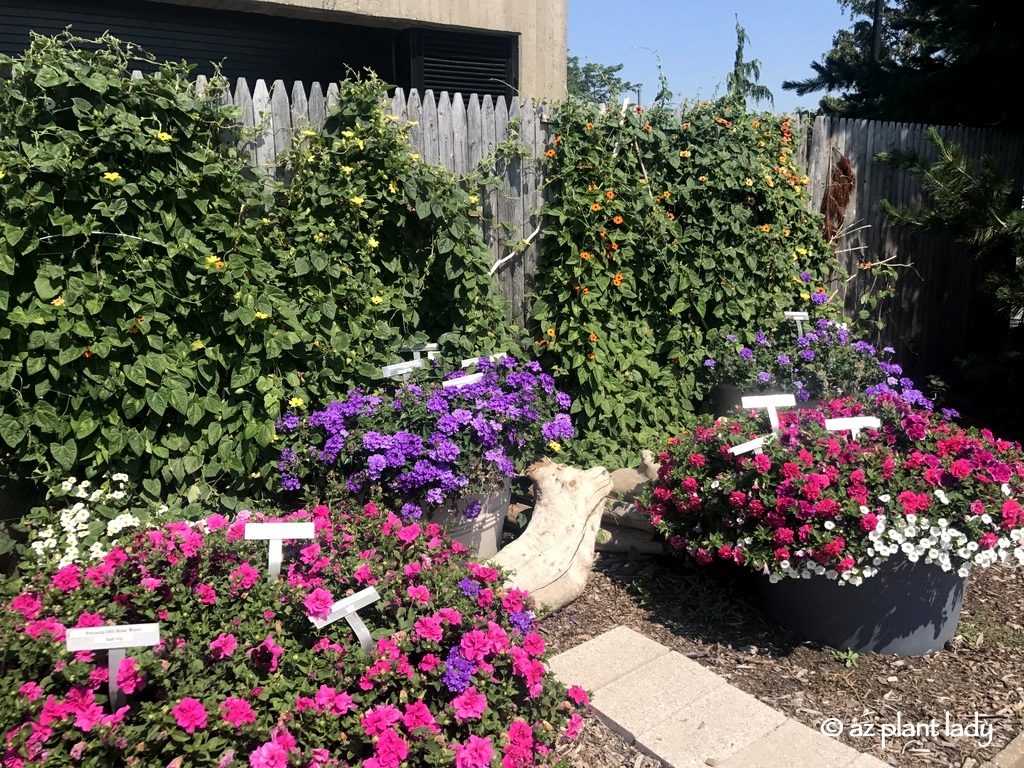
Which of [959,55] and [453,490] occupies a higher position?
[959,55]

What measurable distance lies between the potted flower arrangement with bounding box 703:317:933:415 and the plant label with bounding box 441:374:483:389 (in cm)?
157

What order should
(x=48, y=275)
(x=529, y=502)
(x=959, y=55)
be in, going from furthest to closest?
(x=959, y=55), (x=529, y=502), (x=48, y=275)

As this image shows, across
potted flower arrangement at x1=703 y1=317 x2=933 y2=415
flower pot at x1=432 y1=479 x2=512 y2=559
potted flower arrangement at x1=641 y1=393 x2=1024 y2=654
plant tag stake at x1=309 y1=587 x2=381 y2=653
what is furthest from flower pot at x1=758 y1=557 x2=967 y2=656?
plant tag stake at x1=309 y1=587 x2=381 y2=653

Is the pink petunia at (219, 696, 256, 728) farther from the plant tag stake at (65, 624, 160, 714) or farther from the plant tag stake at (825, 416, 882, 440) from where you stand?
the plant tag stake at (825, 416, 882, 440)

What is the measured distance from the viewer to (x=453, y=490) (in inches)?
119

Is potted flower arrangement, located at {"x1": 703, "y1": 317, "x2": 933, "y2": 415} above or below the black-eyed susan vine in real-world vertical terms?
below

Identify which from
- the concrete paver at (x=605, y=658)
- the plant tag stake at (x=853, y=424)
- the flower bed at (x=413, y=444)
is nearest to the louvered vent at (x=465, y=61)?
the flower bed at (x=413, y=444)

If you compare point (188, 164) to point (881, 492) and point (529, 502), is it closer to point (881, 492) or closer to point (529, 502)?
point (529, 502)

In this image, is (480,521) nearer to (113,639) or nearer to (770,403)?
(770,403)

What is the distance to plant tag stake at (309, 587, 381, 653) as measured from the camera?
81.1 inches

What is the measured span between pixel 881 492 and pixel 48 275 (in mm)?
2955

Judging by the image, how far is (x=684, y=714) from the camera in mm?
2547

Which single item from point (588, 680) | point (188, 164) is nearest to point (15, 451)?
point (188, 164)

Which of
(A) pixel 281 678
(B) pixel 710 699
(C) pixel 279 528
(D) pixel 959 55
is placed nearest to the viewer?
(A) pixel 281 678
